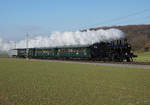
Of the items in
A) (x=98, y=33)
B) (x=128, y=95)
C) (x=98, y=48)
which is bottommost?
(x=128, y=95)

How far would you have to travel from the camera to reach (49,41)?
74.4 meters

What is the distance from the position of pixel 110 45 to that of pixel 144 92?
27788mm

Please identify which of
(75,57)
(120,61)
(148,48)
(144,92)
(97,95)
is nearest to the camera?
(97,95)

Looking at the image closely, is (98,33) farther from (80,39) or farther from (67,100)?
(67,100)

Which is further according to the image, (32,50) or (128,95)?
(32,50)

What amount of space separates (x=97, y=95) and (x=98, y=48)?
30.8 m

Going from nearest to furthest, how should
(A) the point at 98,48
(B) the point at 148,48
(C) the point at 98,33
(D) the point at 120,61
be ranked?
(D) the point at 120,61 < (A) the point at 98,48 < (C) the point at 98,33 < (B) the point at 148,48

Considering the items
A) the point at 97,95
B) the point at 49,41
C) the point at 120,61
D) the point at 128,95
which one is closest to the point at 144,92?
the point at 128,95

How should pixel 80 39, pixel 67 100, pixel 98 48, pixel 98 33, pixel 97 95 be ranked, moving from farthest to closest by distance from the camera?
pixel 80 39 < pixel 98 33 < pixel 98 48 < pixel 97 95 < pixel 67 100

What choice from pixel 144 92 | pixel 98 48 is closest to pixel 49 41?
pixel 98 48

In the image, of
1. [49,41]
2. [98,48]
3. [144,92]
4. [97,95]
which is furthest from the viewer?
[49,41]

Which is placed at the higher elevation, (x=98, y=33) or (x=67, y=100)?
(x=98, y=33)

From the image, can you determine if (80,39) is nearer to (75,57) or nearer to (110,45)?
(75,57)

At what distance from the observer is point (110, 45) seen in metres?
39.2
